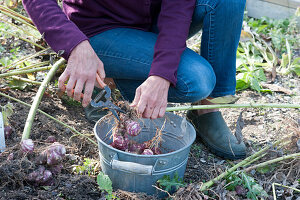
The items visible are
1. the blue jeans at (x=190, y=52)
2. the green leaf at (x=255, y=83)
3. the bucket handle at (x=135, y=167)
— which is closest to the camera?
the bucket handle at (x=135, y=167)

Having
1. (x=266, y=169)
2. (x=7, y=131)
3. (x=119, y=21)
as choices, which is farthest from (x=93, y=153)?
(x=266, y=169)

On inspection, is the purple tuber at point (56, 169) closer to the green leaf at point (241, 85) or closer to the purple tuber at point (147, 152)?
the purple tuber at point (147, 152)

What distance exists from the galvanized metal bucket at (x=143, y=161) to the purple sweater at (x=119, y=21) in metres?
0.25

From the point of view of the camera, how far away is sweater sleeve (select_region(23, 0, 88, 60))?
1.28m

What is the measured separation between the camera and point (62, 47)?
130cm

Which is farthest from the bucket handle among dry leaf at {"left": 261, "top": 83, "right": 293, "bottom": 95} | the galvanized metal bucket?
dry leaf at {"left": 261, "top": 83, "right": 293, "bottom": 95}

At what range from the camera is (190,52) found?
1.58 meters

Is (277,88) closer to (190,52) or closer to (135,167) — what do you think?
(190,52)

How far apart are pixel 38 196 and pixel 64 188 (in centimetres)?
10

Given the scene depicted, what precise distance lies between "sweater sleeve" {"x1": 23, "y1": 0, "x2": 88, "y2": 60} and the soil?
1.29ft

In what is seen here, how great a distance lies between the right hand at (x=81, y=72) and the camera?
→ 124 centimetres

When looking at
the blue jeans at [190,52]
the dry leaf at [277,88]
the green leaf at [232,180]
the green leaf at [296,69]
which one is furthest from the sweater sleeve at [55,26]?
the green leaf at [296,69]

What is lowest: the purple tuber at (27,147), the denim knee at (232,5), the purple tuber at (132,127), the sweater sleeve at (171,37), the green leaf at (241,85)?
the green leaf at (241,85)

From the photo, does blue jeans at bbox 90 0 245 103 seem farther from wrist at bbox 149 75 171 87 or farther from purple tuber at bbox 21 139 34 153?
purple tuber at bbox 21 139 34 153
